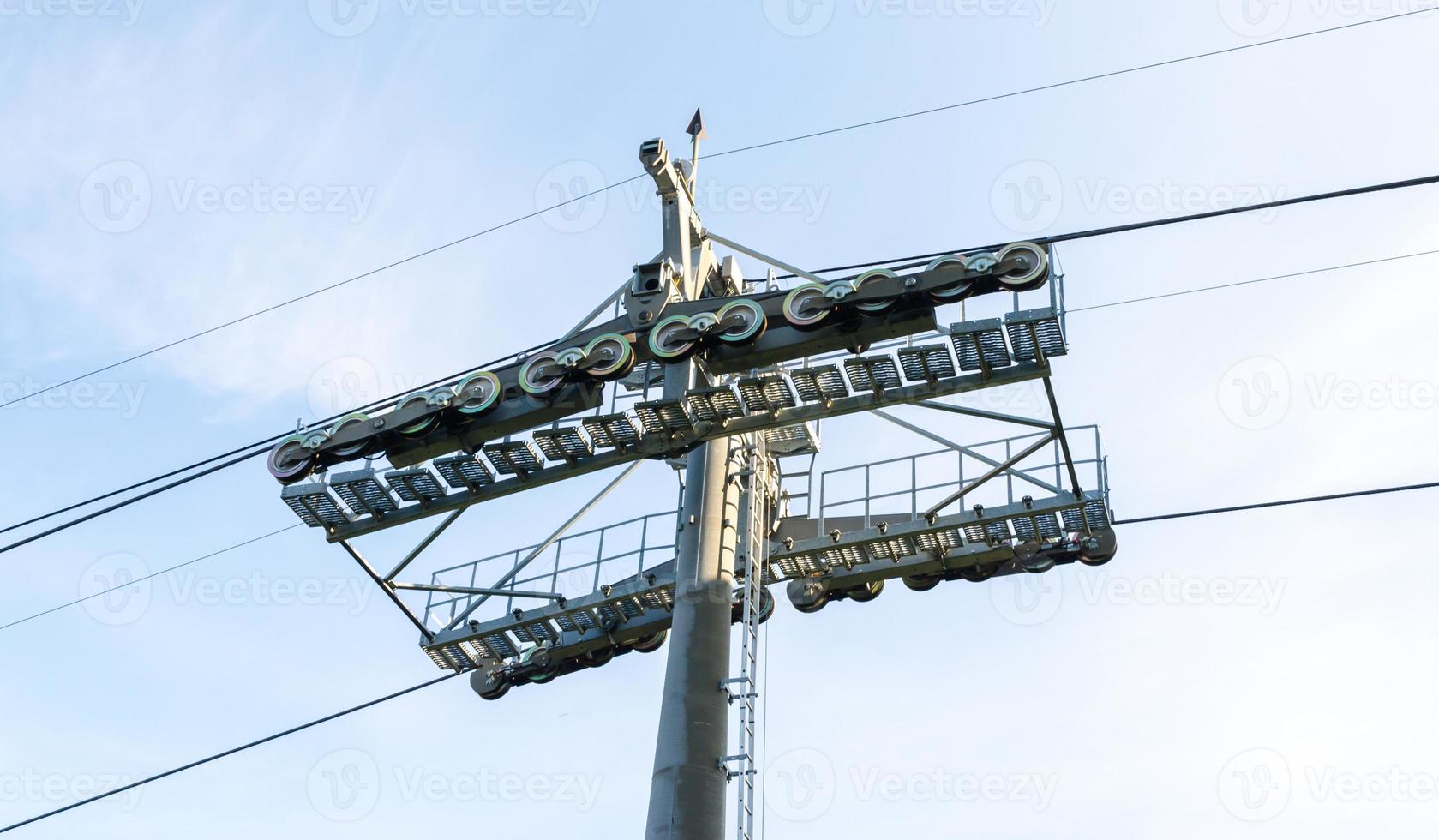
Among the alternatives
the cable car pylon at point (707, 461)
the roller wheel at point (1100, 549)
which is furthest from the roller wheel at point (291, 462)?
the roller wheel at point (1100, 549)

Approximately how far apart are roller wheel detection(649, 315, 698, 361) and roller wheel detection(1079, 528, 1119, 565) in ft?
28.0

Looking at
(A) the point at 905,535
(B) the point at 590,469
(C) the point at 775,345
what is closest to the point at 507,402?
(B) the point at 590,469

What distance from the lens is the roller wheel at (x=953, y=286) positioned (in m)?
25.6

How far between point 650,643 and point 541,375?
717 centimetres

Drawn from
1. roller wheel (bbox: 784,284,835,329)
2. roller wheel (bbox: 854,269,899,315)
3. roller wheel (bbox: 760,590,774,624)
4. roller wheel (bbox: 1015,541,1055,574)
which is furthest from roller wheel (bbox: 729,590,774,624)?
roller wheel (bbox: 854,269,899,315)

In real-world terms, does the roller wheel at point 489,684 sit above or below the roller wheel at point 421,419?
below

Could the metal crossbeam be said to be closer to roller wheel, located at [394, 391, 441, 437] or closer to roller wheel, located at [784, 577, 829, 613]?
roller wheel, located at [394, 391, 441, 437]

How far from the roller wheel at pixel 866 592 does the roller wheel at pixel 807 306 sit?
7.46 metres

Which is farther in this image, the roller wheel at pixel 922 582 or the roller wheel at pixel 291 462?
the roller wheel at pixel 922 582

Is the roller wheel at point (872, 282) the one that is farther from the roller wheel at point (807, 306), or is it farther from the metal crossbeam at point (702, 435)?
the metal crossbeam at point (702, 435)

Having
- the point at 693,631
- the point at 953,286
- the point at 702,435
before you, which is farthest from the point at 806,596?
the point at 953,286

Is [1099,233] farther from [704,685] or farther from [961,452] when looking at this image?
[704,685]

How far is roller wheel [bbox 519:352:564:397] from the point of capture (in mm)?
27141

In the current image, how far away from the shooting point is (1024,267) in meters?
25.3
